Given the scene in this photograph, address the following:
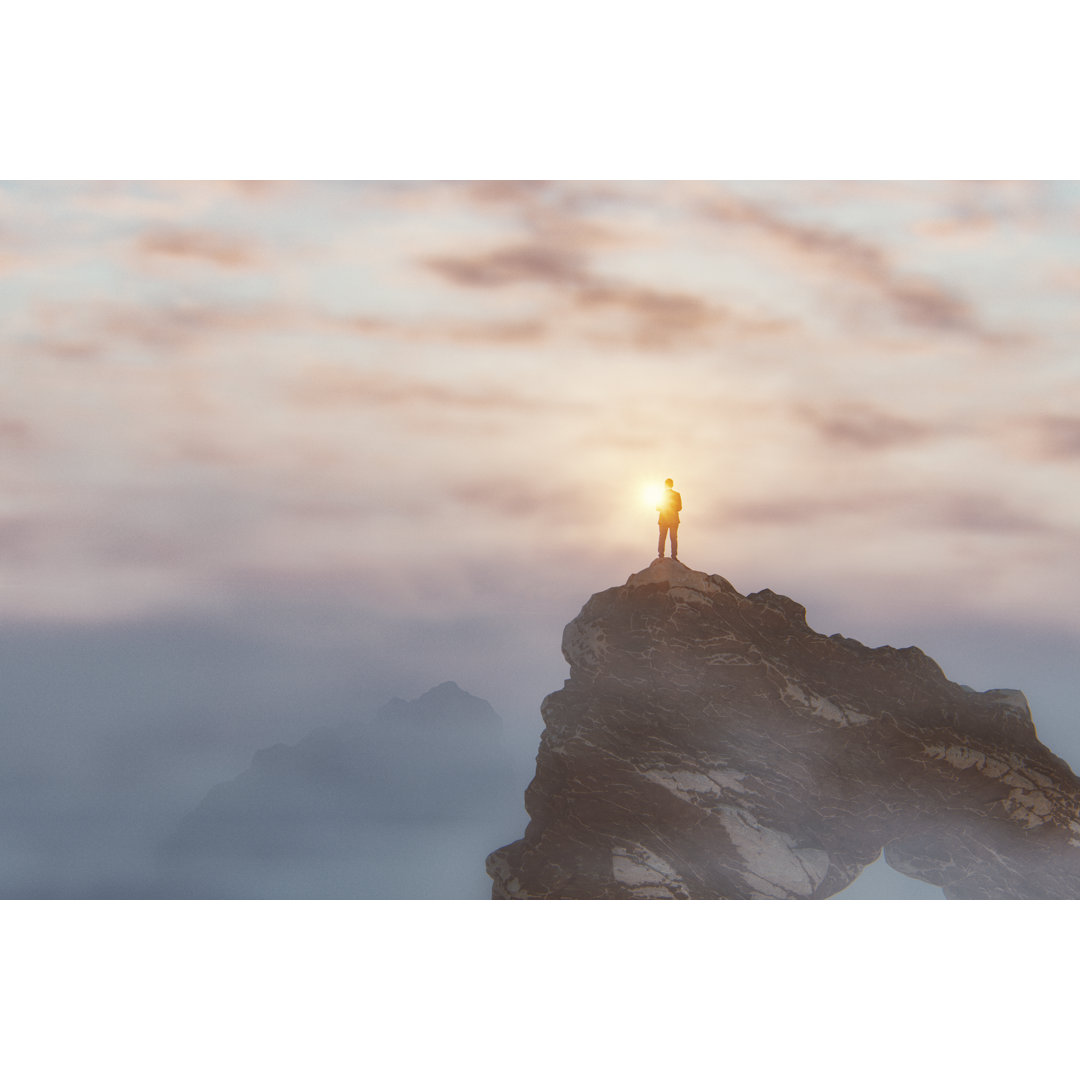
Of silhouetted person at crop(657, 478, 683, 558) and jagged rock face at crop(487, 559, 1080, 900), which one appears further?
silhouetted person at crop(657, 478, 683, 558)

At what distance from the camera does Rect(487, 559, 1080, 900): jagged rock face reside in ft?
72.8

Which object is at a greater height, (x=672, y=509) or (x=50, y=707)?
(x=672, y=509)

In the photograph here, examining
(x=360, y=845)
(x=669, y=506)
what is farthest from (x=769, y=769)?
(x=360, y=845)

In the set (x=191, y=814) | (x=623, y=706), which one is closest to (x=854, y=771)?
(x=623, y=706)

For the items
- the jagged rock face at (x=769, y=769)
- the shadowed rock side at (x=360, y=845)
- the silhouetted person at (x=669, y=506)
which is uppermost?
the silhouetted person at (x=669, y=506)

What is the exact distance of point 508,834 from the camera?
950 inches

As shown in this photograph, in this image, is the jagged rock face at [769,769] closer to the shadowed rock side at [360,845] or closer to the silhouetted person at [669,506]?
the silhouetted person at [669,506]

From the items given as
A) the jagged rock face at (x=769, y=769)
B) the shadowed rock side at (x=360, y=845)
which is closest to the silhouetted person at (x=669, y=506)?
the jagged rock face at (x=769, y=769)

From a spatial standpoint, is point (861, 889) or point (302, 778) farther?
point (302, 778)

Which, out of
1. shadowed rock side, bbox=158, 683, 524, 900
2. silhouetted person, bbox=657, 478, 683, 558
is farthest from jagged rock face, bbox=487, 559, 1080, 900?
shadowed rock side, bbox=158, 683, 524, 900

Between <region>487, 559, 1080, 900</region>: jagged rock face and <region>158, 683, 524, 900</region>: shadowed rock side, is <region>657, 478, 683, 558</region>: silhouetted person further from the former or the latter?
<region>158, 683, 524, 900</region>: shadowed rock side

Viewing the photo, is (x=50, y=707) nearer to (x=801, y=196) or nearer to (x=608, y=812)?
(x=608, y=812)

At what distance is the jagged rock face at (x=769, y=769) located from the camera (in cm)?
2220

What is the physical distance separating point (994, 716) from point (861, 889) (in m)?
4.78
